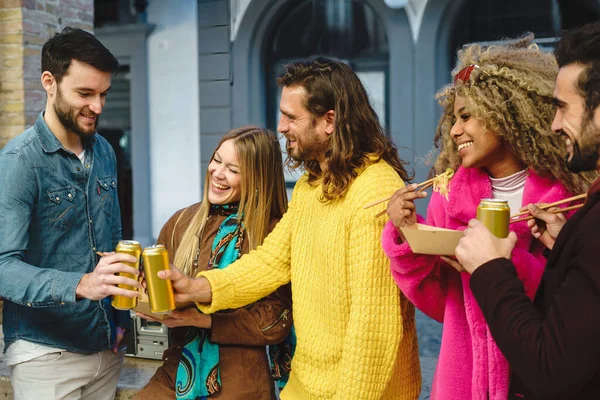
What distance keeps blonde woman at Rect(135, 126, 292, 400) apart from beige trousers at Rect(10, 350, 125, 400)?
0.87 feet

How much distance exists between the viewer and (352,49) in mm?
6555

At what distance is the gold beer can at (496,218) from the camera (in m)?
1.44

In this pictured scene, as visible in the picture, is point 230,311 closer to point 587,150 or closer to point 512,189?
point 512,189

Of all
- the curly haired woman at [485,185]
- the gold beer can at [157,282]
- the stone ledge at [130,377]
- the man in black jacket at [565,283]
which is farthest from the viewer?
the stone ledge at [130,377]

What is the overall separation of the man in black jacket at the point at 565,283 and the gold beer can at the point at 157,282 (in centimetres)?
82

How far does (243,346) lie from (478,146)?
3.33ft

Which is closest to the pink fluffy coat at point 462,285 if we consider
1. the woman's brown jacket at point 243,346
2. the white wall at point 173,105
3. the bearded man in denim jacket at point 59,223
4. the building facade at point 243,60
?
the woman's brown jacket at point 243,346

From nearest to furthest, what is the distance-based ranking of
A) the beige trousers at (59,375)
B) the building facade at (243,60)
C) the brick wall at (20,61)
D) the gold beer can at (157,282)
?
the gold beer can at (157,282) → the beige trousers at (59,375) → the brick wall at (20,61) → the building facade at (243,60)

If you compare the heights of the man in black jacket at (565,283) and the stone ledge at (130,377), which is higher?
the man in black jacket at (565,283)

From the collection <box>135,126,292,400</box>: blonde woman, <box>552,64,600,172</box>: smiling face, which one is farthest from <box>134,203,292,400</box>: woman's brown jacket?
<box>552,64,600,172</box>: smiling face

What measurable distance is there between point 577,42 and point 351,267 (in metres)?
0.84

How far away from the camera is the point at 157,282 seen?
1827mm

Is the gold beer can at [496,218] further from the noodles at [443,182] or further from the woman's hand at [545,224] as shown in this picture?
the noodles at [443,182]

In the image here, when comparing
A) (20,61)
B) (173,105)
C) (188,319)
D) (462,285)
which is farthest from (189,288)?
(173,105)
